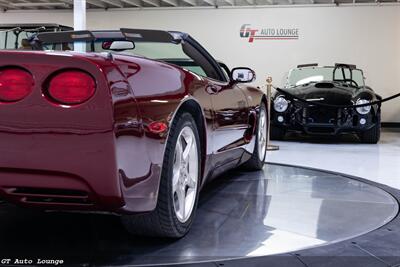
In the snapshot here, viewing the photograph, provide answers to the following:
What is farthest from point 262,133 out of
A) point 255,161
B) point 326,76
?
point 326,76

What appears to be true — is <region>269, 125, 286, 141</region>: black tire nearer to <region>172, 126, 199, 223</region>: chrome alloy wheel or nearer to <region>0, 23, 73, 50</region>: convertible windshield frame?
<region>0, 23, 73, 50</region>: convertible windshield frame

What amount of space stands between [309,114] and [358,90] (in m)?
0.84

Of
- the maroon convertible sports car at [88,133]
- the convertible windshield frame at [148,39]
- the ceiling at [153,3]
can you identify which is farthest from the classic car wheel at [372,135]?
the maroon convertible sports car at [88,133]

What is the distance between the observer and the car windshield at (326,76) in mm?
8273

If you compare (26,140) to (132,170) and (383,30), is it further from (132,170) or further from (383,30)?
(383,30)

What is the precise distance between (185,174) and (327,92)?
528 cm

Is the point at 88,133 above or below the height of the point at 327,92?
above

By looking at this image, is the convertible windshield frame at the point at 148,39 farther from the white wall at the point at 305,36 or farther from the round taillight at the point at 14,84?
the white wall at the point at 305,36

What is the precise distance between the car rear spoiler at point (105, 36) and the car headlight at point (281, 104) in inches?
185

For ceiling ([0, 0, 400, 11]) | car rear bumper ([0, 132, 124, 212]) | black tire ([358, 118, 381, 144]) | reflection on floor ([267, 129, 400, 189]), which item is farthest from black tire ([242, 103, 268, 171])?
ceiling ([0, 0, 400, 11])

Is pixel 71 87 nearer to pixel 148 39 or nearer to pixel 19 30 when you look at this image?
pixel 148 39

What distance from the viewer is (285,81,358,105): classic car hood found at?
7.09m

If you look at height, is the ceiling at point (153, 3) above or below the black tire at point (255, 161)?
above

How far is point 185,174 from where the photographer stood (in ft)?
8.00
